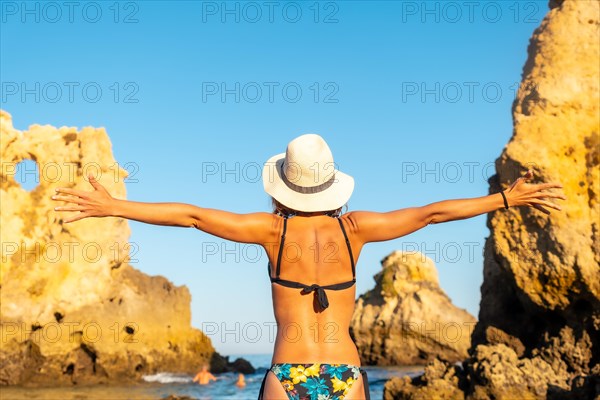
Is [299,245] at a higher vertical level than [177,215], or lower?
lower

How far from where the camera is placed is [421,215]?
3.72m

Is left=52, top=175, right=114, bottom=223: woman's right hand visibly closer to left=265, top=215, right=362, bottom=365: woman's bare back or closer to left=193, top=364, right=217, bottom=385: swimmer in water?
left=265, top=215, right=362, bottom=365: woman's bare back

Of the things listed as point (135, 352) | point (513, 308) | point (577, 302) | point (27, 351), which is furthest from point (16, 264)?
point (577, 302)

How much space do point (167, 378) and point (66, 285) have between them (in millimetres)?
7508

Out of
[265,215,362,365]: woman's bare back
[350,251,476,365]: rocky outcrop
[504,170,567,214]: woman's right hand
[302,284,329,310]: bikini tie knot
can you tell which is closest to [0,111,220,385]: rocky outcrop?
[350,251,476,365]: rocky outcrop

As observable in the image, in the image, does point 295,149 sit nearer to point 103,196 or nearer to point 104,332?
point 103,196

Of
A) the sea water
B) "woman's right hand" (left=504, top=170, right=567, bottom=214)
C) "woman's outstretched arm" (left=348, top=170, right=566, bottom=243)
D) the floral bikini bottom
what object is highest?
"woman's right hand" (left=504, top=170, right=567, bottom=214)

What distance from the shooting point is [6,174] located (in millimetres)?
33469

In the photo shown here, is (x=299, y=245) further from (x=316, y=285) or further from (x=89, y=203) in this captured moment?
(x=89, y=203)

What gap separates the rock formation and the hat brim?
11.7 metres

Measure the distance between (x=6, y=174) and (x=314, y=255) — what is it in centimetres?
3331

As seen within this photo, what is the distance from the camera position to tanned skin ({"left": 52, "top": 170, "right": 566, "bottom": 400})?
3.45 m

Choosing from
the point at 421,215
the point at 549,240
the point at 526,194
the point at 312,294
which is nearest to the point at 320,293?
the point at 312,294

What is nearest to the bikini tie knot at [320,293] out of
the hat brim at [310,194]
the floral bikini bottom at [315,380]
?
the floral bikini bottom at [315,380]
